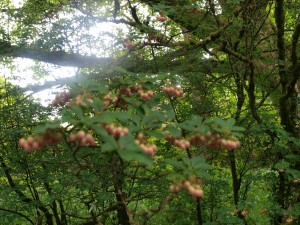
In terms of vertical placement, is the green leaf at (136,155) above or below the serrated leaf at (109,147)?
below

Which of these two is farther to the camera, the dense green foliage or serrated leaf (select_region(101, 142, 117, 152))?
the dense green foliage

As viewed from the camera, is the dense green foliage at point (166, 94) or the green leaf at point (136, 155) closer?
the green leaf at point (136, 155)

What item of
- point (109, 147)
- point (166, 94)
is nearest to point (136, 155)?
point (109, 147)

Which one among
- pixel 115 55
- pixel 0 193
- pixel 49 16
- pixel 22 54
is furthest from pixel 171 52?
pixel 0 193

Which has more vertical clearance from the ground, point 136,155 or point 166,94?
point 166,94

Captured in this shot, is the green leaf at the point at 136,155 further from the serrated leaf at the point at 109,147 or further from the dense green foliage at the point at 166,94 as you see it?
the dense green foliage at the point at 166,94

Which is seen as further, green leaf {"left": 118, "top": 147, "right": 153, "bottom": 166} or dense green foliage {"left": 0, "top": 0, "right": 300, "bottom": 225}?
dense green foliage {"left": 0, "top": 0, "right": 300, "bottom": 225}

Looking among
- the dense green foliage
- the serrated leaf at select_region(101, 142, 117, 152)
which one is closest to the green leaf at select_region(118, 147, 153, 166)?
the serrated leaf at select_region(101, 142, 117, 152)

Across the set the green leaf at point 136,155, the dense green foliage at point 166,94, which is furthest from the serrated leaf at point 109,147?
the dense green foliage at point 166,94

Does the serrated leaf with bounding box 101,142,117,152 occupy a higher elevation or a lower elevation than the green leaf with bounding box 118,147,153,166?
higher

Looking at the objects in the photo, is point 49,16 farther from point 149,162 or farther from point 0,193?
point 149,162

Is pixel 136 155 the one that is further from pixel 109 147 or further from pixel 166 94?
pixel 166 94

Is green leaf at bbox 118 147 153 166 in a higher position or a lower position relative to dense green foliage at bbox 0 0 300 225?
lower

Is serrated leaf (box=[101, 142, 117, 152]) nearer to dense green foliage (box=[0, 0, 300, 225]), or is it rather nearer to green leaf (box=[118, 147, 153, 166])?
green leaf (box=[118, 147, 153, 166])
